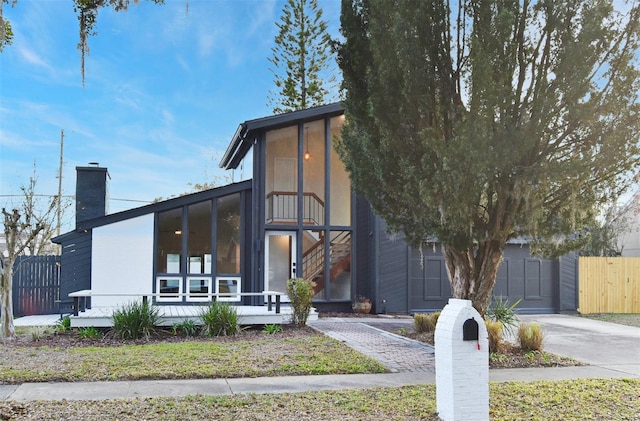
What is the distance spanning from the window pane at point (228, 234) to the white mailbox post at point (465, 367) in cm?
1022

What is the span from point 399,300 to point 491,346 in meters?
6.17

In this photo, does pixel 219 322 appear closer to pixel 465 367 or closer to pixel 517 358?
pixel 517 358

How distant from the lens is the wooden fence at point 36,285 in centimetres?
1423

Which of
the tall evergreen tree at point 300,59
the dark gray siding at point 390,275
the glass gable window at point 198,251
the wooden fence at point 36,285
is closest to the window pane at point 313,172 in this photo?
the dark gray siding at point 390,275

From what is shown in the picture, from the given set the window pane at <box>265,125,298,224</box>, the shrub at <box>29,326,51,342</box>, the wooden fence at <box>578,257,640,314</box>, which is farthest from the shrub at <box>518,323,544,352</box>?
the wooden fence at <box>578,257,640,314</box>

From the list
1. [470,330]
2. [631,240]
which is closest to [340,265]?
[470,330]

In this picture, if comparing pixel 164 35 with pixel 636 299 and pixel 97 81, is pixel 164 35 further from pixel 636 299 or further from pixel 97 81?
pixel 636 299

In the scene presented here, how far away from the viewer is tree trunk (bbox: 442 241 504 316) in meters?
9.23

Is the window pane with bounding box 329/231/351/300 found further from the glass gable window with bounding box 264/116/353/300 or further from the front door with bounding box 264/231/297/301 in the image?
the front door with bounding box 264/231/297/301

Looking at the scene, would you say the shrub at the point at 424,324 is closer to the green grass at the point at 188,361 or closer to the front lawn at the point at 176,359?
the front lawn at the point at 176,359

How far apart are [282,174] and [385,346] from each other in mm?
6818

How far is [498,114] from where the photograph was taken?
7.98m

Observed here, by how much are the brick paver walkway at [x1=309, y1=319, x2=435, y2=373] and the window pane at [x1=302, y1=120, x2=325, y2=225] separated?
3.51 m

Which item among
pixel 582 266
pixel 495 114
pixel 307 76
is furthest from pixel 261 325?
pixel 307 76
